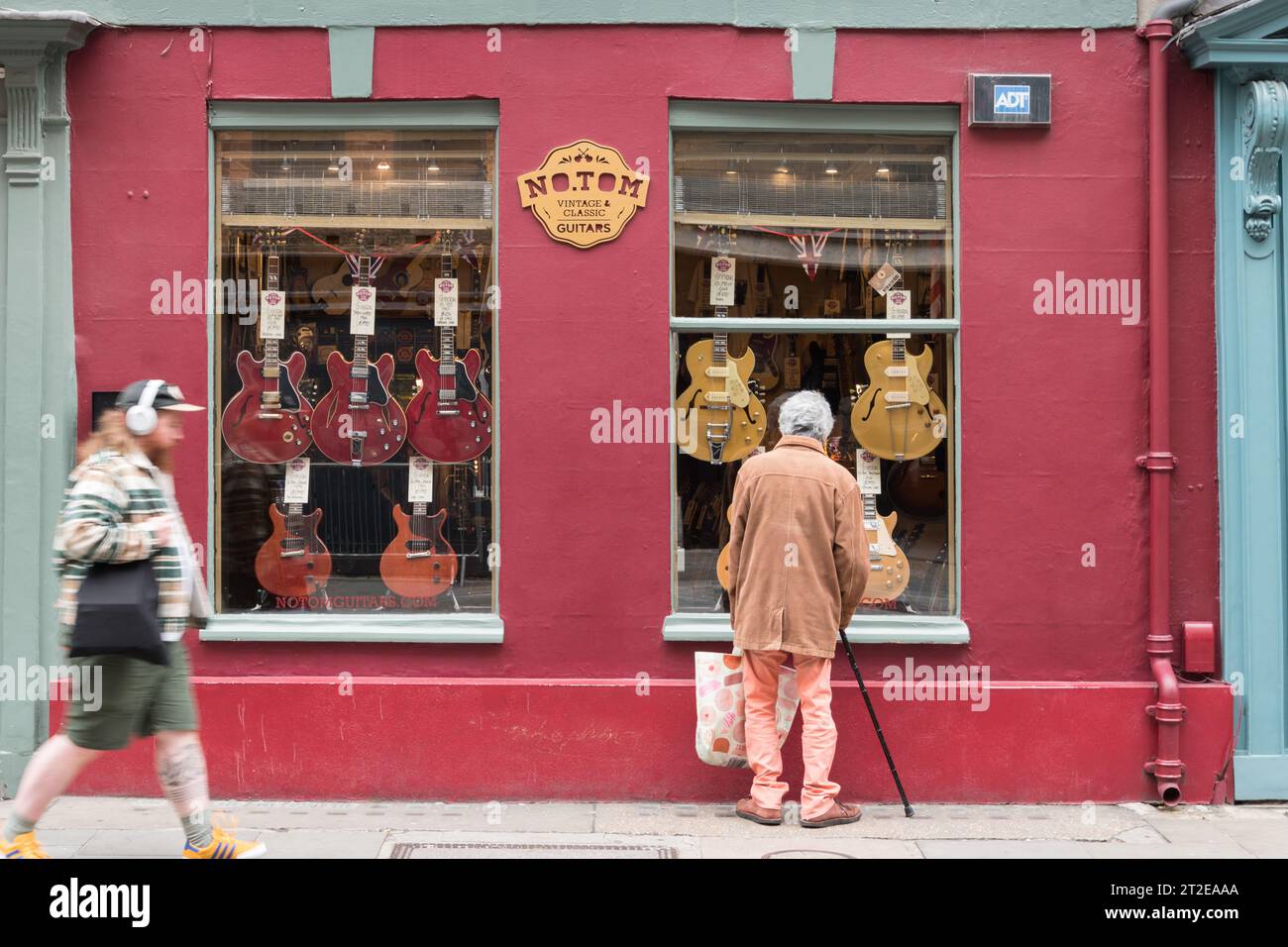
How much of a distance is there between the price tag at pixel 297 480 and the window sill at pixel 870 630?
6.98ft

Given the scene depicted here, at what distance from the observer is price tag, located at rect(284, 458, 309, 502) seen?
7.05 metres

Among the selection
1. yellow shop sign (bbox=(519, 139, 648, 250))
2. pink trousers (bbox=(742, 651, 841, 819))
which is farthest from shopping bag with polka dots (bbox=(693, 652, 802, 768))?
Answer: yellow shop sign (bbox=(519, 139, 648, 250))

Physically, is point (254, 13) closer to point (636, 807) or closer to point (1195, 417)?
point (636, 807)

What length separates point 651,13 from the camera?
6.79 metres

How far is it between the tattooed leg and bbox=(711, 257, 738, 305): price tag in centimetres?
357

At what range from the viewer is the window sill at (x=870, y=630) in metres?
6.73

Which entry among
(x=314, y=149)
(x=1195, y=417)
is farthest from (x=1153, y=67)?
(x=314, y=149)

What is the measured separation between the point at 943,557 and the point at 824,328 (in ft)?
4.65

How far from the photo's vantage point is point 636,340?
6816 millimetres

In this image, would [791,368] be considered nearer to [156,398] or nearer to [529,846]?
[529,846]

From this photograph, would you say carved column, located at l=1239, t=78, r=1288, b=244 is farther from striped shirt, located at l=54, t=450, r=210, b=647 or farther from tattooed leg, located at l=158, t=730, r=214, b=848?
tattooed leg, located at l=158, t=730, r=214, b=848

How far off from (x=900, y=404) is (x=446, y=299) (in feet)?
8.47

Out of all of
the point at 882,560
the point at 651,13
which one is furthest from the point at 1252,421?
the point at 651,13

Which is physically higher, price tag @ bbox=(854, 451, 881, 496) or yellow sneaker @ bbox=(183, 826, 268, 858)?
price tag @ bbox=(854, 451, 881, 496)
